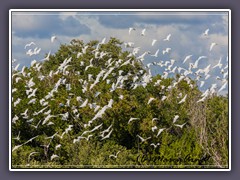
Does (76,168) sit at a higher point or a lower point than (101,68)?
lower

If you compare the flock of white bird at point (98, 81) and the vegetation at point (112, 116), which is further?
the flock of white bird at point (98, 81)

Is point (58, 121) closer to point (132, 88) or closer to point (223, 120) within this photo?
point (132, 88)

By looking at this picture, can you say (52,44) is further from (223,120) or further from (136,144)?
(223,120)

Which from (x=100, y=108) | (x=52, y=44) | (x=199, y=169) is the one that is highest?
(x=52, y=44)

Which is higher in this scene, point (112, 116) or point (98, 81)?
point (98, 81)

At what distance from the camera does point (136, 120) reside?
10570 millimetres

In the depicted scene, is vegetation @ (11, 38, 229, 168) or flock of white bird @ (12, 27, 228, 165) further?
flock of white bird @ (12, 27, 228, 165)

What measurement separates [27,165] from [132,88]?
5.57ft

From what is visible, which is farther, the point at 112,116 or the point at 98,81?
the point at 98,81

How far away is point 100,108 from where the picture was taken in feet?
34.9
